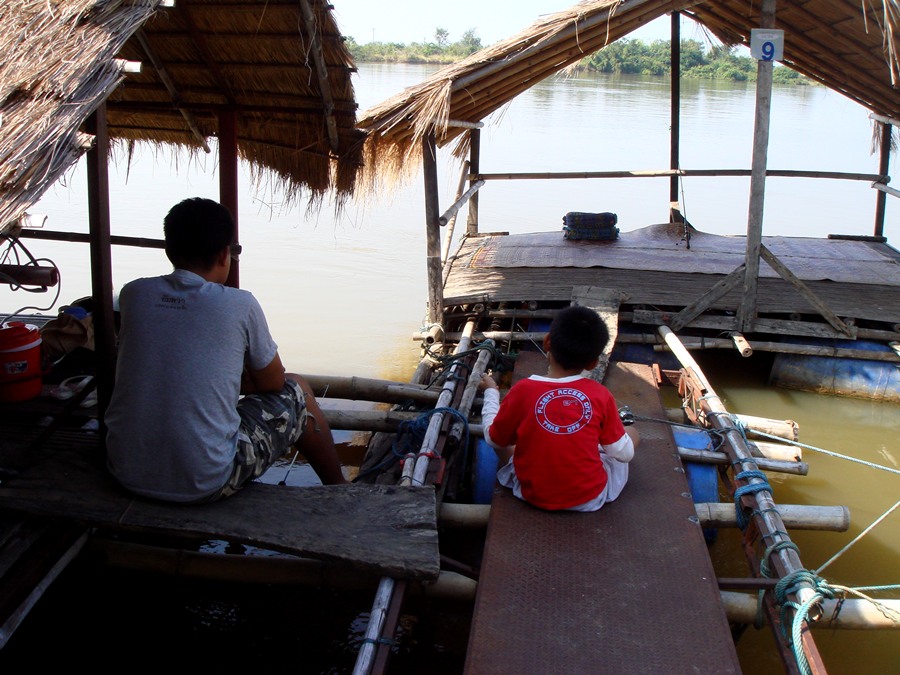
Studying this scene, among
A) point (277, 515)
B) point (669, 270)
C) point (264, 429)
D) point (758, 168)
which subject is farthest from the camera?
point (669, 270)

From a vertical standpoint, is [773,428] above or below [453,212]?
below

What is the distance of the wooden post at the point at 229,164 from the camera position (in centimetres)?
463

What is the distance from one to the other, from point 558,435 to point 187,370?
1.29m

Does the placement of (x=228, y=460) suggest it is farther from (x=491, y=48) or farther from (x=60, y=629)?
(x=491, y=48)

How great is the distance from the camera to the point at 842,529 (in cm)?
335

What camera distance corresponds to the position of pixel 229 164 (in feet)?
15.2

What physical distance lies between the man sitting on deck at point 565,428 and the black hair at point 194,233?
1194 millimetres

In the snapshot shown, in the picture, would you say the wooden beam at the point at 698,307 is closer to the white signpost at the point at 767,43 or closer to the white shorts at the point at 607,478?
the white signpost at the point at 767,43

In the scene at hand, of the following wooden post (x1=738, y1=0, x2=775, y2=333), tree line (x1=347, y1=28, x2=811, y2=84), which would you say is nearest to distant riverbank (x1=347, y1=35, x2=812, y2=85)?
tree line (x1=347, y1=28, x2=811, y2=84)

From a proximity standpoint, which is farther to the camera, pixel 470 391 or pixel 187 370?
pixel 470 391

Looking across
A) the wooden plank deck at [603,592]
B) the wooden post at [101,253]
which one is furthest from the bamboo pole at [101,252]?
the wooden plank deck at [603,592]

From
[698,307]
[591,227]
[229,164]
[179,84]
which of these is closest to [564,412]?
[229,164]

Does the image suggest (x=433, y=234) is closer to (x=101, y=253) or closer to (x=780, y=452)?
(x=780, y=452)

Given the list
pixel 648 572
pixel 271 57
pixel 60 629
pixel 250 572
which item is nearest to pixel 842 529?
pixel 648 572
